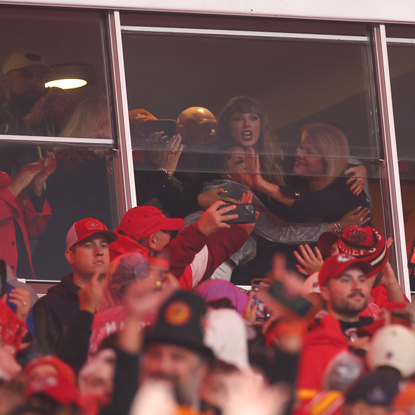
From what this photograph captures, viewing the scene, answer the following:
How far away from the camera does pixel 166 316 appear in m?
2.35

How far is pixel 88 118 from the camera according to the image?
5.50m

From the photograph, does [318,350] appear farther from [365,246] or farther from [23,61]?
[23,61]

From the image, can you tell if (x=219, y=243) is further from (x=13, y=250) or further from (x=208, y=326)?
(x=208, y=326)

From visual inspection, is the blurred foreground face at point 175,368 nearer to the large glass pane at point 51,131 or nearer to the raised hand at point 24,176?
the large glass pane at point 51,131

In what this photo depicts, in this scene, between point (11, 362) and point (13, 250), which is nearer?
point (11, 362)

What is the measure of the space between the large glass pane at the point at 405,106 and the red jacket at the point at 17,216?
2791 mm

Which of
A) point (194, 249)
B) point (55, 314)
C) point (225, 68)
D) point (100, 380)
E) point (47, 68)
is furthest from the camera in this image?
point (225, 68)

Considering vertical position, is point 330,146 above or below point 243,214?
above

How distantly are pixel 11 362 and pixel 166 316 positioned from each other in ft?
2.31

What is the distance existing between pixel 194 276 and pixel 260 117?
6.28 ft

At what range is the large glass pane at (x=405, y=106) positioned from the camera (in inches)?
241

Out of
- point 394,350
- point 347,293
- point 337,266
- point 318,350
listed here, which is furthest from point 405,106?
point 394,350

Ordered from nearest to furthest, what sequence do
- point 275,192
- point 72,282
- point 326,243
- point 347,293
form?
point 347,293, point 72,282, point 326,243, point 275,192

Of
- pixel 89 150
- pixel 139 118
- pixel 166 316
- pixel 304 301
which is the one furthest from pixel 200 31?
pixel 166 316
